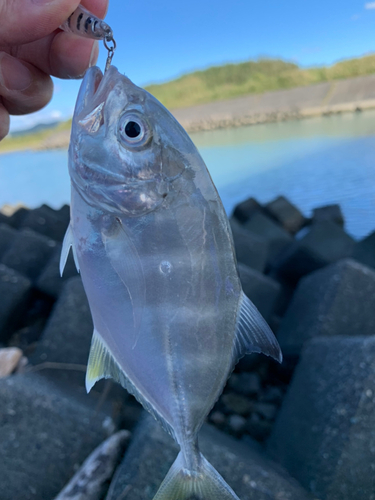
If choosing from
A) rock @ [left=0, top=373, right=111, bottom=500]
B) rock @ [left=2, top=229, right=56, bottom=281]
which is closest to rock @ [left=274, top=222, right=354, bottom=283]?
rock @ [left=0, top=373, right=111, bottom=500]

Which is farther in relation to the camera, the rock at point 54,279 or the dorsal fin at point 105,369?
the rock at point 54,279

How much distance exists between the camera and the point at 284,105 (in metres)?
13.5

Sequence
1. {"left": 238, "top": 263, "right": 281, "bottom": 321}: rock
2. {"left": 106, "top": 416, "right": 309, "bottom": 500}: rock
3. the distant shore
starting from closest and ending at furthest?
{"left": 106, "top": 416, "right": 309, "bottom": 500}: rock, {"left": 238, "top": 263, "right": 281, "bottom": 321}: rock, the distant shore

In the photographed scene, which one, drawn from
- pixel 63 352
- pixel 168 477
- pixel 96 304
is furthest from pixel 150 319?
pixel 63 352

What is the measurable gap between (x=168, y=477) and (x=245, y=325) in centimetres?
39

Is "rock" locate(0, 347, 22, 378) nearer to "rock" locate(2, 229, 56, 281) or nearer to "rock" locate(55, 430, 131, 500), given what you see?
"rock" locate(55, 430, 131, 500)

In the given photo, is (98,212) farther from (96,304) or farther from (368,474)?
(368,474)

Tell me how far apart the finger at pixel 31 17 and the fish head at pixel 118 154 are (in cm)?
32

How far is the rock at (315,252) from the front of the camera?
3.24m

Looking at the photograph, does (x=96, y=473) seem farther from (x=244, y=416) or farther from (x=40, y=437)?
(x=244, y=416)

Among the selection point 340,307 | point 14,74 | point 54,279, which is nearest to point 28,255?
point 54,279

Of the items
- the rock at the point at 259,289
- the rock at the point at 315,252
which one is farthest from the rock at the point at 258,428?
the rock at the point at 315,252

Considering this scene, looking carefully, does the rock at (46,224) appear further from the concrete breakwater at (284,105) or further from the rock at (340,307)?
the concrete breakwater at (284,105)

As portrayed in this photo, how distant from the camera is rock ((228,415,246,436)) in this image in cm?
209
